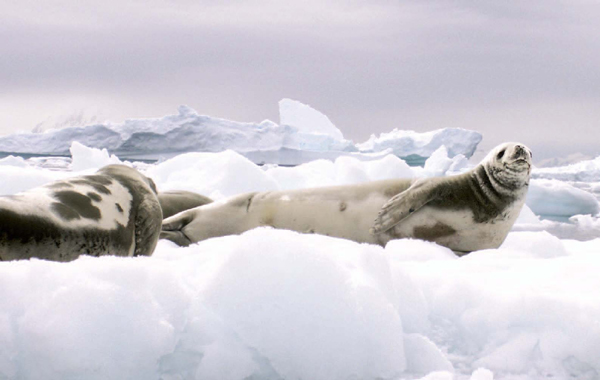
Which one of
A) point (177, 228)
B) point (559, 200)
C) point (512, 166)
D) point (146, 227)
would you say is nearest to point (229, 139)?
point (559, 200)

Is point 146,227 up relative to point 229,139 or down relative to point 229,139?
up

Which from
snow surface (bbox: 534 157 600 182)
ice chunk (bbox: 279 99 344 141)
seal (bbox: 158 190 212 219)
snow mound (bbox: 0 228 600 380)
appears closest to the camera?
snow mound (bbox: 0 228 600 380)

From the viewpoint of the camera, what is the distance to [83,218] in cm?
226

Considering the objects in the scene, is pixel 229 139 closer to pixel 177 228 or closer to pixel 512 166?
pixel 177 228

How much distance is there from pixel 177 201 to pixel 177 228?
54 centimetres

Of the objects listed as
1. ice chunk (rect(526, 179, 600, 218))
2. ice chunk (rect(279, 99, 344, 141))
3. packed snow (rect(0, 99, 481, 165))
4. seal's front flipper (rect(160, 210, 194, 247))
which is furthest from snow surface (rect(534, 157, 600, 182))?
seal's front flipper (rect(160, 210, 194, 247))

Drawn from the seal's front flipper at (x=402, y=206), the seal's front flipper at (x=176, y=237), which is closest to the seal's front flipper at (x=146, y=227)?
the seal's front flipper at (x=176, y=237)

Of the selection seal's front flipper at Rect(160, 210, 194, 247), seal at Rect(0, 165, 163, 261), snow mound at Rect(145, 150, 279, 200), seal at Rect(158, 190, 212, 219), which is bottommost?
snow mound at Rect(145, 150, 279, 200)

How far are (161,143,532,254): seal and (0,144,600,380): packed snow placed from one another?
57.5 inches

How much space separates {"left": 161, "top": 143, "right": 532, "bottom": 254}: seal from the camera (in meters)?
3.53

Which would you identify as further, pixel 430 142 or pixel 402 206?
pixel 430 142

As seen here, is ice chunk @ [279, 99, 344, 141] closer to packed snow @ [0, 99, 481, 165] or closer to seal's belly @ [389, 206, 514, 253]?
packed snow @ [0, 99, 481, 165]

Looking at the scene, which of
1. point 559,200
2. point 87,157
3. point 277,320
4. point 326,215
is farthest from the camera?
point 559,200

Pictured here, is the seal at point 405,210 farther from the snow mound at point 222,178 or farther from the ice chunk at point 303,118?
the ice chunk at point 303,118
